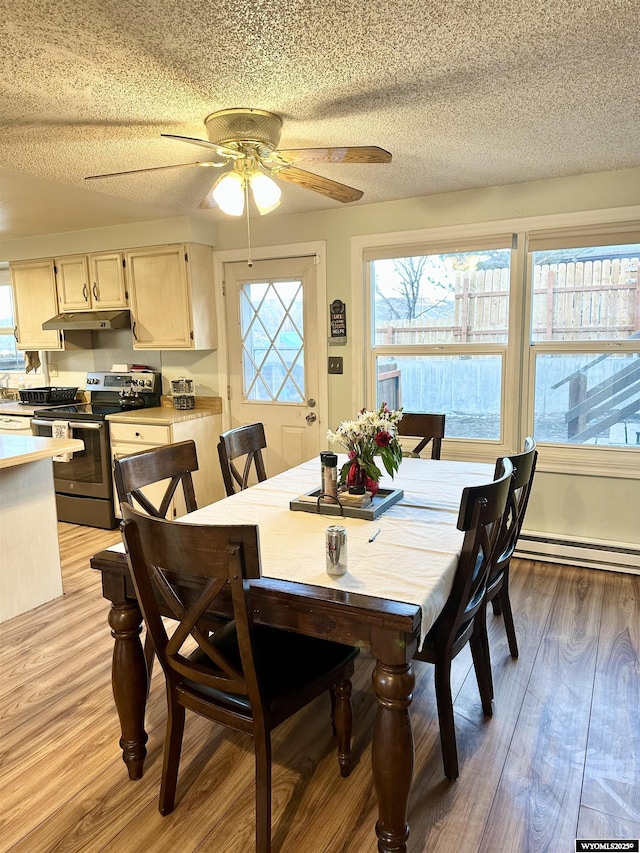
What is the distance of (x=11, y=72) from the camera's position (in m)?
1.79

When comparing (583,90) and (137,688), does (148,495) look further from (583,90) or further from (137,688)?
(583,90)

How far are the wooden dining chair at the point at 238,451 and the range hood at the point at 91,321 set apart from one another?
2.15 m

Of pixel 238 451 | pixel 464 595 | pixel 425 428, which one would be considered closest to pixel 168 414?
pixel 238 451

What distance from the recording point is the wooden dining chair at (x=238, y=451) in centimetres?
271

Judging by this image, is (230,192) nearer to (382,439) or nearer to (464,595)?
(382,439)

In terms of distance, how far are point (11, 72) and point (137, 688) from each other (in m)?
1.99

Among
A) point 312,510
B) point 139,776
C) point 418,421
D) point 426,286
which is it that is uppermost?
point 426,286

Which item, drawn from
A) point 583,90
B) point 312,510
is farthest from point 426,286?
point 312,510

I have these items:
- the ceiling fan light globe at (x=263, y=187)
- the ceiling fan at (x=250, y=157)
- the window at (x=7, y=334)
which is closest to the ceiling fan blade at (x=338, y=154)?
the ceiling fan at (x=250, y=157)

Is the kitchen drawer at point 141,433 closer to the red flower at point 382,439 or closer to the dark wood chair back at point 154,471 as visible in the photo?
the dark wood chair back at point 154,471

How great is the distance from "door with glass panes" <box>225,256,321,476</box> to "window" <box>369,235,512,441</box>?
522 millimetres

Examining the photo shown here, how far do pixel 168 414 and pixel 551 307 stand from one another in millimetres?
2795

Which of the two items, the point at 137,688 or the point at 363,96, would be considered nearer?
the point at 137,688

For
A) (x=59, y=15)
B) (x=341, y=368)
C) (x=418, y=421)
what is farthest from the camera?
(x=341, y=368)
